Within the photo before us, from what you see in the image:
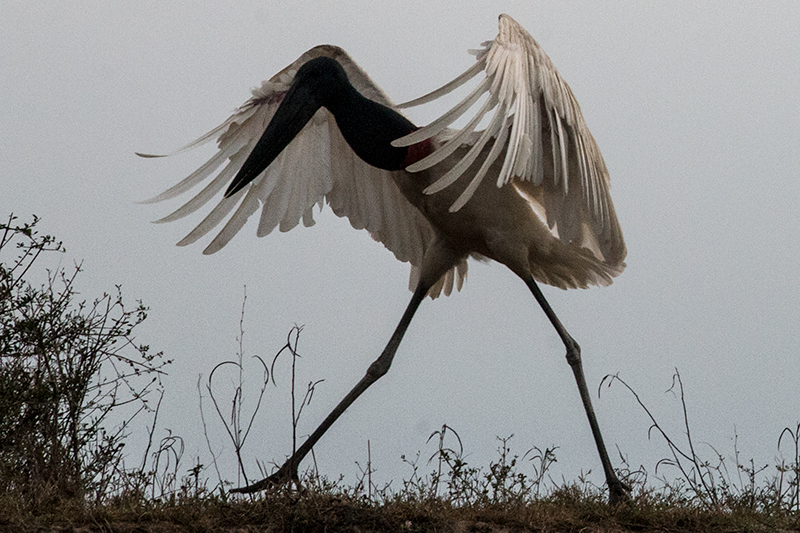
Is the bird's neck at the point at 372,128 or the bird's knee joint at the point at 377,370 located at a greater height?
the bird's neck at the point at 372,128

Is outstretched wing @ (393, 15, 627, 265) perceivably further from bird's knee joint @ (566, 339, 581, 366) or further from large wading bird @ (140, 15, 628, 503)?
bird's knee joint @ (566, 339, 581, 366)

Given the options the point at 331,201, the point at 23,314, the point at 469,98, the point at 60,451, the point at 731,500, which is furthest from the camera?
the point at 331,201

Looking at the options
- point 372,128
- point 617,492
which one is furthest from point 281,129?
point 617,492

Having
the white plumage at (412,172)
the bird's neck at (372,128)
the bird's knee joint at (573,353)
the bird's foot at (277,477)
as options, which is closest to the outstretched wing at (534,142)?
the white plumage at (412,172)

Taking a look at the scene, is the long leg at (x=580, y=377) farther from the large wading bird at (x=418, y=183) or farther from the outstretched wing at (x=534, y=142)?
the outstretched wing at (x=534, y=142)

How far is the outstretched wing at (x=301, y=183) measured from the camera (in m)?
5.84

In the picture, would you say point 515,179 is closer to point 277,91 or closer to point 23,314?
point 277,91

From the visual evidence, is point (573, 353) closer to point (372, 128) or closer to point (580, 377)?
point (580, 377)

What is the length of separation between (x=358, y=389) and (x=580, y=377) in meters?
1.12

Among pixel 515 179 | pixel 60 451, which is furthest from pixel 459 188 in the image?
pixel 60 451

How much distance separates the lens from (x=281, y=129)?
5477 millimetres

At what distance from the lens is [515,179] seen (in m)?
5.51

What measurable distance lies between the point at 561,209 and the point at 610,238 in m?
0.35

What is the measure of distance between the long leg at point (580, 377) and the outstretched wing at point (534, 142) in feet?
1.19
